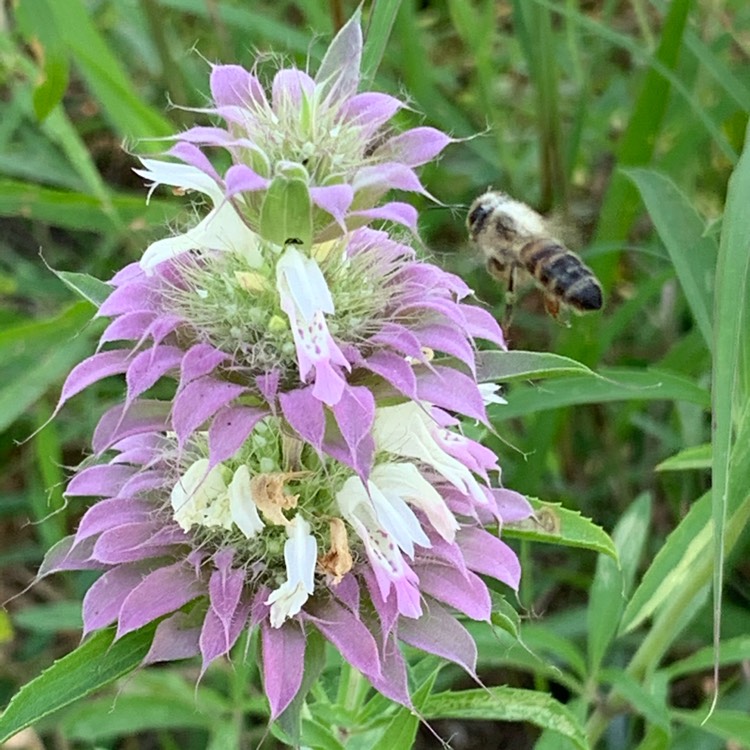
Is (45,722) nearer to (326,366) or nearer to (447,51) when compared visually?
(326,366)

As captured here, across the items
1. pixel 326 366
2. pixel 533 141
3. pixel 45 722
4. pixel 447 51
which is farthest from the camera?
pixel 447 51

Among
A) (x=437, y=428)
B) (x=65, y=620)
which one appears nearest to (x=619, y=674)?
(x=437, y=428)

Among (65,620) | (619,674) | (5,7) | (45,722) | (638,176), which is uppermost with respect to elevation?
(638,176)

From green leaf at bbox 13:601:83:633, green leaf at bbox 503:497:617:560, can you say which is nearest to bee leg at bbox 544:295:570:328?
green leaf at bbox 503:497:617:560

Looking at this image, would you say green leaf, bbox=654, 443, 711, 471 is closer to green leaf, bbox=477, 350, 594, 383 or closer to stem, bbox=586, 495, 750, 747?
stem, bbox=586, 495, 750, 747

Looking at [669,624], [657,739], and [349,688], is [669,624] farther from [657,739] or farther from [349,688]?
[349,688]

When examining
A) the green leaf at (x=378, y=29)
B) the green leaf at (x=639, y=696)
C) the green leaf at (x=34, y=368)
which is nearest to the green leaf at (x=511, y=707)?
the green leaf at (x=639, y=696)
